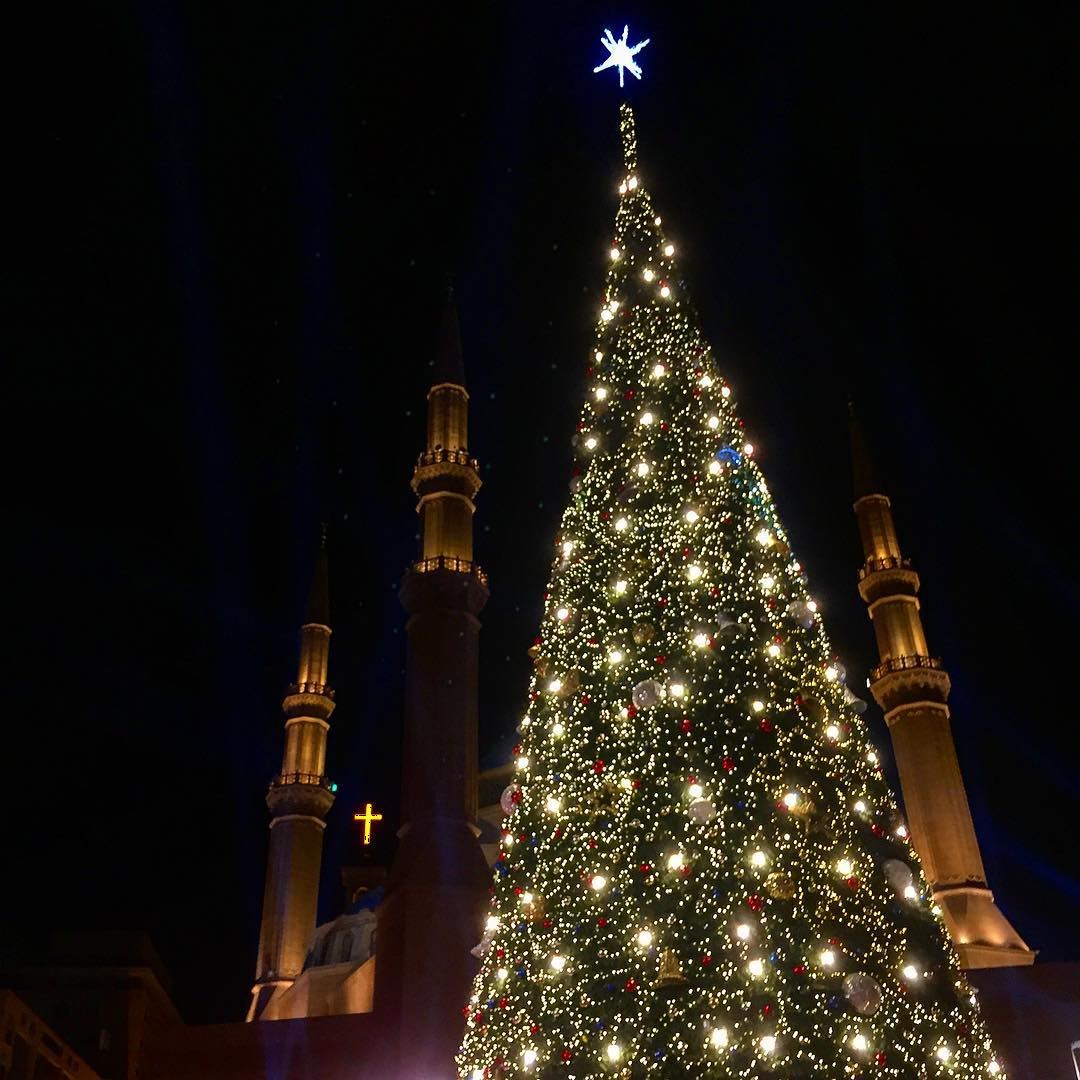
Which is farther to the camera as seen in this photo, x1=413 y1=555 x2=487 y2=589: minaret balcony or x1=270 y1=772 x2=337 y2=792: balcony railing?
x1=270 y1=772 x2=337 y2=792: balcony railing

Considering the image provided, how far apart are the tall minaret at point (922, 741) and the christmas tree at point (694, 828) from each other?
41.5ft

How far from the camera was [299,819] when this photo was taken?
25.1 meters

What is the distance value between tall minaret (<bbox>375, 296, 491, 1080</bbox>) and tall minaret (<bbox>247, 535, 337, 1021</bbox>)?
6.95 metres

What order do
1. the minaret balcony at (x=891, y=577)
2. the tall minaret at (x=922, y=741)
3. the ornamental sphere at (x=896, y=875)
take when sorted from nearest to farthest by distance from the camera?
the ornamental sphere at (x=896, y=875), the tall minaret at (x=922, y=741), the minaret balcony at (x=891, y=577)

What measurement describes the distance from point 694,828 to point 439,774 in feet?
35.5

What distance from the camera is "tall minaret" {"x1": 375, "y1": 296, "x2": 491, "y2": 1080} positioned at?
1567 centimetres

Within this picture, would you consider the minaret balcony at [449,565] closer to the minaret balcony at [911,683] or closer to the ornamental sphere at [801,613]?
the minaret balcony at [911,683]

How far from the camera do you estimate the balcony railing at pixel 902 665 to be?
24.1m

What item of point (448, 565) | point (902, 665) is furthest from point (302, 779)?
point (902, 665)

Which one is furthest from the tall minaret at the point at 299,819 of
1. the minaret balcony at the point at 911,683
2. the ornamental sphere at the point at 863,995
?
the ornamental sphere at the point at 863,995

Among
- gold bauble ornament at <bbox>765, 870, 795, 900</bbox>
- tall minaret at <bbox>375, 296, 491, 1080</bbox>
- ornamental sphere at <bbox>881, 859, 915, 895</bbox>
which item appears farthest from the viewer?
tall minaret at <bbox>375, 296, 491, 1080</bbox>

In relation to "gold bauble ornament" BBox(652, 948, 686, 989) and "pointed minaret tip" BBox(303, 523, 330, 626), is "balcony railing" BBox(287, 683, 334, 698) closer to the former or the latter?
"pointed minaret tip" BBox(303, 523, 330, 626)

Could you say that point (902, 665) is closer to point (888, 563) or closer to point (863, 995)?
point (888, 563)

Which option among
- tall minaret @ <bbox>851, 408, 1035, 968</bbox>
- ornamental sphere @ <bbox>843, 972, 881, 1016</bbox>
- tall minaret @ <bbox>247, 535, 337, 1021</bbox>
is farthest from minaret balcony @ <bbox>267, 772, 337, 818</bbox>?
ornamental sphere @ <bbox>843, 972, 881, 1016</bbox>
